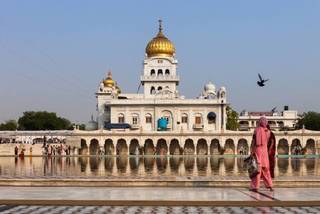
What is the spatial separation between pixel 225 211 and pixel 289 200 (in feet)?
7.34

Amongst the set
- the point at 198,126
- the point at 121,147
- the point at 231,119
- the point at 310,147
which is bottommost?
the point at 310,147

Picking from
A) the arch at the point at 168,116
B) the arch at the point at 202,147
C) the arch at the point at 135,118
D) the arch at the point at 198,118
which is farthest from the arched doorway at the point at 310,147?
the arch at the point at 135,118

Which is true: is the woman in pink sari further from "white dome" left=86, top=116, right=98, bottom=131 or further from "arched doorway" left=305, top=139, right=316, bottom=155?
"white dome" left=86, top=116, right=98, bottom=131

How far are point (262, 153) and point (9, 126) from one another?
96708 millimetres

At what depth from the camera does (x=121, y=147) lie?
6506 centimetres

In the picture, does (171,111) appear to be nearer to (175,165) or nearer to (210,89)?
(210,89)

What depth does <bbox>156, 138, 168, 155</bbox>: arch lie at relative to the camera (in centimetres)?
6450

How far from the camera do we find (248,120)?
121000 millimetres

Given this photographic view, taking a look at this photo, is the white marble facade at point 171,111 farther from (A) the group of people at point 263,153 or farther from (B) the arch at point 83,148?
(A) the group of people at point 263,153

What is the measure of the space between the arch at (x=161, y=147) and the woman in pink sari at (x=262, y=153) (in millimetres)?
49417

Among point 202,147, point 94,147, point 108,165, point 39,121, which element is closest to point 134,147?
point 94,147

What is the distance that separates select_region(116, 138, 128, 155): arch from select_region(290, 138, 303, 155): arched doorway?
19048 millimetres

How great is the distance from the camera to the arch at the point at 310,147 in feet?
212

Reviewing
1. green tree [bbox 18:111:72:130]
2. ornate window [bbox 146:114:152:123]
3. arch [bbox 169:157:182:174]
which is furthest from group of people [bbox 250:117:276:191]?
green tree [bbox 18:111:72:130]
